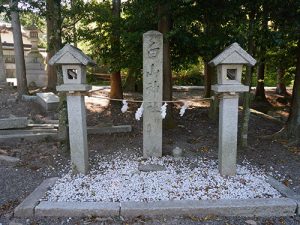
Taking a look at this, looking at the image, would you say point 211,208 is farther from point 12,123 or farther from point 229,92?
point 12,123

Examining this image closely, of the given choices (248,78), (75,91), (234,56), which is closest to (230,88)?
(234,56)

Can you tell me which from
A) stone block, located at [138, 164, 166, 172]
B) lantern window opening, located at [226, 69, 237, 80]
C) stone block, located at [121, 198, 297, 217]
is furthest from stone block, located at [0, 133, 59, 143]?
lantern window opening, located at [226, 69, 237, 80]

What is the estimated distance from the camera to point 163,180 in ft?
15.7

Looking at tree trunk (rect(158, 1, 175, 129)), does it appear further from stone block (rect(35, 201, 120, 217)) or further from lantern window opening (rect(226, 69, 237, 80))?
stone block (rect(35, 201, 120, 217))

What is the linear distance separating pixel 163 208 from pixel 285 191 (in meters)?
1.94

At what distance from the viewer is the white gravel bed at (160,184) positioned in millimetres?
4293

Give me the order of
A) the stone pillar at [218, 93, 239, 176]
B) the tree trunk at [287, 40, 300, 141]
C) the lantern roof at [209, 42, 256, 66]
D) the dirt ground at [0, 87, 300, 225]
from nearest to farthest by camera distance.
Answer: the dirt ground at [0, 87, 300, 225]
the lantern roof at [209, 42, 256, 66]
the stone pillar at [218, 93, 239, 176]
the tree trunk at [287, 40, 300, 141]

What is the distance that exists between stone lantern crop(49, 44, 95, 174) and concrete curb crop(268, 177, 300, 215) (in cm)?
317

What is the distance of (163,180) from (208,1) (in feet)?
13.0

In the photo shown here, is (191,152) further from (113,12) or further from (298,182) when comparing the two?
(113,12)

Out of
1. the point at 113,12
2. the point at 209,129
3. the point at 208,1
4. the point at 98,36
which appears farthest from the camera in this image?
the point at 113,12

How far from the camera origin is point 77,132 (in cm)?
497

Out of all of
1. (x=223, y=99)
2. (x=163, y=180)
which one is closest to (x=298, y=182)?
(x=223, y=99)

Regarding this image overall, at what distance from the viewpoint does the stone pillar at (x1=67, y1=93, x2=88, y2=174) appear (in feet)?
16.0
